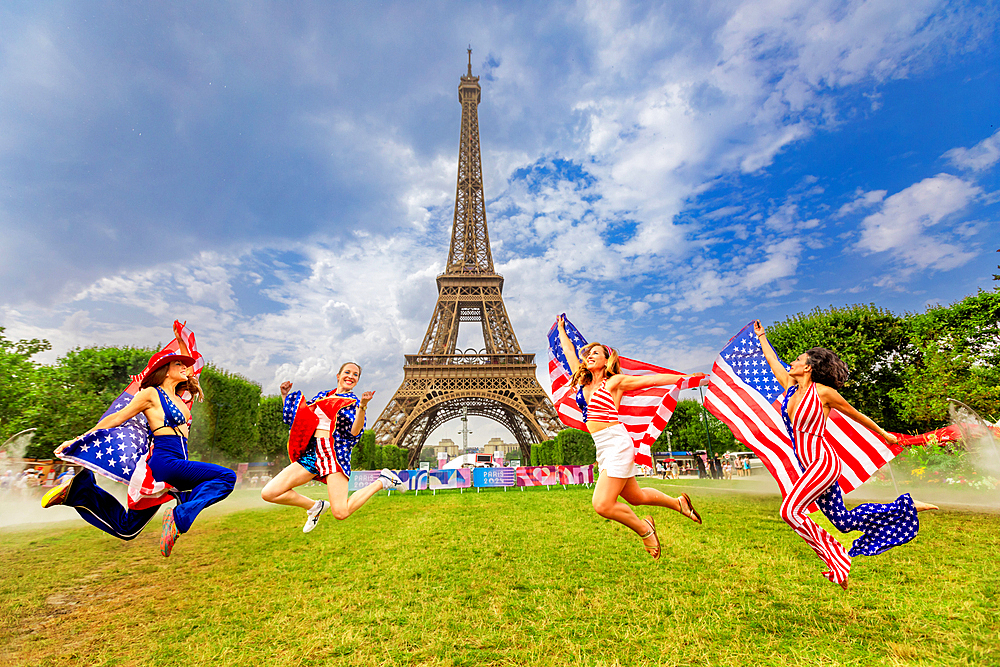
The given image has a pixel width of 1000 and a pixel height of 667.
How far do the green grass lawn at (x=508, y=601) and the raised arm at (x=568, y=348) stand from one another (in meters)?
2.86

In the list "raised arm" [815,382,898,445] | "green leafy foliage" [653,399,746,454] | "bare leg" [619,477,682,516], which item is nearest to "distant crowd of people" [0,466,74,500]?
"bare leg" [619,477,682,516]

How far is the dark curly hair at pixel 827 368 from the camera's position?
4234 mm

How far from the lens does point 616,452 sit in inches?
153

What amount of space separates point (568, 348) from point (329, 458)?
9.58ft

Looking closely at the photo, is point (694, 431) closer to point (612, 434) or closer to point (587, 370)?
point (587, 370)

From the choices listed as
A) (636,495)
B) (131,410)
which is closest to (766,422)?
(636,495)

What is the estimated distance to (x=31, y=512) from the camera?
15.5 feet

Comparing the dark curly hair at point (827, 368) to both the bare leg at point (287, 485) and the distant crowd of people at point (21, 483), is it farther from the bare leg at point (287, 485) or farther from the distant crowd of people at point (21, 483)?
the distant crowd of people at point (21, 483)

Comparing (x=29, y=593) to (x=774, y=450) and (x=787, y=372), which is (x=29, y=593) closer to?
(x=774, y=450)

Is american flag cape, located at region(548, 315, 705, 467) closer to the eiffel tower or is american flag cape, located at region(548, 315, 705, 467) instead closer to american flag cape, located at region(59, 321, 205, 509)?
american flag cape, located at region(59, 321, 205, 509)

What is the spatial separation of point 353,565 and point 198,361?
13.9 ft

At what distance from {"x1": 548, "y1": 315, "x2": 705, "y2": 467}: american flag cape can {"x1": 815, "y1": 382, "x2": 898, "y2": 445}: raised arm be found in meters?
1.20

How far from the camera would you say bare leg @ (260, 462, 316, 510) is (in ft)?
14.0

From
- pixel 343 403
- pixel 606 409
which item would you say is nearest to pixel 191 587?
pixel 343 403
